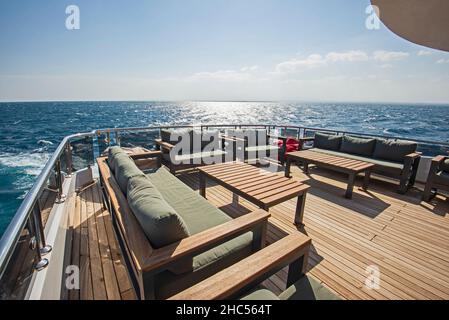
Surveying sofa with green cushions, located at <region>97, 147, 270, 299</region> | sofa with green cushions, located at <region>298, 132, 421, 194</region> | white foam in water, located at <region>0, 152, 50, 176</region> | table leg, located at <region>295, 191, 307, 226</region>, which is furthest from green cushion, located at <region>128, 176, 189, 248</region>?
white foam in water, located at <region>0, 152, 50, 176</region>

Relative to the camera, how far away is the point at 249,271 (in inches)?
37.1

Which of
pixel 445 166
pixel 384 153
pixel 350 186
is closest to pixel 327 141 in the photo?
pixel 384 153

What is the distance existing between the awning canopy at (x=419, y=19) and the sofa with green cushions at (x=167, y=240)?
2010 millimetres

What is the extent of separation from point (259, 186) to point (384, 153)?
299cm

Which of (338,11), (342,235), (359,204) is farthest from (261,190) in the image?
(338,11)

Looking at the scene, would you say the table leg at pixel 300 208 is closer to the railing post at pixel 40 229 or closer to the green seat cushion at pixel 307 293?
the green seat cushion at pixel 307 293

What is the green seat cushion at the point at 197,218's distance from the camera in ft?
4.08

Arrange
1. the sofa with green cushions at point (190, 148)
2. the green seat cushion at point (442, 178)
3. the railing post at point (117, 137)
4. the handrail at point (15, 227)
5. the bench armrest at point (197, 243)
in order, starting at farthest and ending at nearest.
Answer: the railing post at point (117, 137), the sofa with green cushions at point (190, 148), the green seat cushion at point (442, 178), the bench armrest at point (197, 243), the handrail at point (15, 227)

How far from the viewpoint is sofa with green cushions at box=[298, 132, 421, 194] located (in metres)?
3.29


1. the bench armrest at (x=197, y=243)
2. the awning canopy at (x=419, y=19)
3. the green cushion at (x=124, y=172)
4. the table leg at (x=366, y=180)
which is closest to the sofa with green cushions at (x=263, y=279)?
the bench armrest at (x=197, y=243)

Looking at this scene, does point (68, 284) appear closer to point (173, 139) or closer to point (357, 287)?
point (357, 287)

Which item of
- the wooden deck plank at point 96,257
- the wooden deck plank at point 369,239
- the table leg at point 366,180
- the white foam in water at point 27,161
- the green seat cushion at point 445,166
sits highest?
the green seat cushion at point 445,166

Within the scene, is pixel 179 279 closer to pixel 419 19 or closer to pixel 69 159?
pixel 419 19
